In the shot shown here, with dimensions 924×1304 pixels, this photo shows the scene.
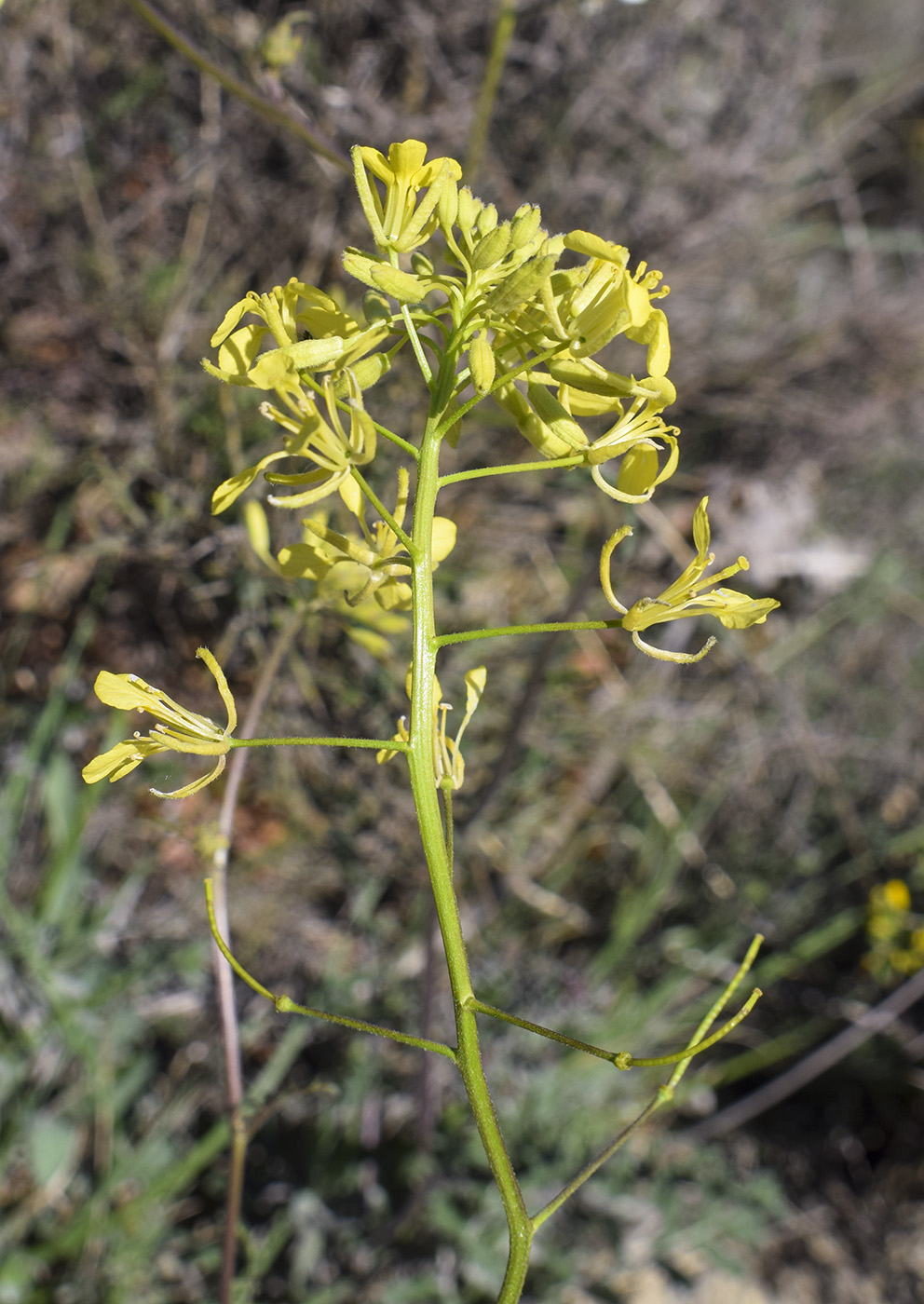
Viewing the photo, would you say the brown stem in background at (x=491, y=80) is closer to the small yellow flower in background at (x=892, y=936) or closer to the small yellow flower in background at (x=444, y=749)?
the small yellow flower in background at (x=444, y=749)

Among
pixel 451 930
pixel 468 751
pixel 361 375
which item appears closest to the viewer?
pixel 451 930

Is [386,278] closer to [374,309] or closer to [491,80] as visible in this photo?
[374,309]

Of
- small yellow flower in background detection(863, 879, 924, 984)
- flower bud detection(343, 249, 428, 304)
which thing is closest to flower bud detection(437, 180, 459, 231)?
flower bud detection(343, 249, 428, 304)

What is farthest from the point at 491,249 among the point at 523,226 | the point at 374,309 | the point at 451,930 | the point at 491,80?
the point at 491,80

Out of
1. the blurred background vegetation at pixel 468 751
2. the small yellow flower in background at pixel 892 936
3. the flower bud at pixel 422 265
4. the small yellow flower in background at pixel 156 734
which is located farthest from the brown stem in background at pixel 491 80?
the small yellow flower in background at pixel 892 936

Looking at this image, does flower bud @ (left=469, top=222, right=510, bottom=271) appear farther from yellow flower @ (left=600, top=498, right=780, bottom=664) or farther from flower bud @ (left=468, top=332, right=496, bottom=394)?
yellow flower @ (left=600, top=498, right=780, bottom=664)

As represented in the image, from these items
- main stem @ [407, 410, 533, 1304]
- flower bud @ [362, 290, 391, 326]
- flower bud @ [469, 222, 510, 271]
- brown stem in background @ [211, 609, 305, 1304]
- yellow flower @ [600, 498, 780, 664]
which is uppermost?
flower bud @ [469, 222, 510, 271]

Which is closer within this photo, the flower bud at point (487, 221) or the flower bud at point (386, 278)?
the flower bud at point (386, 278)
